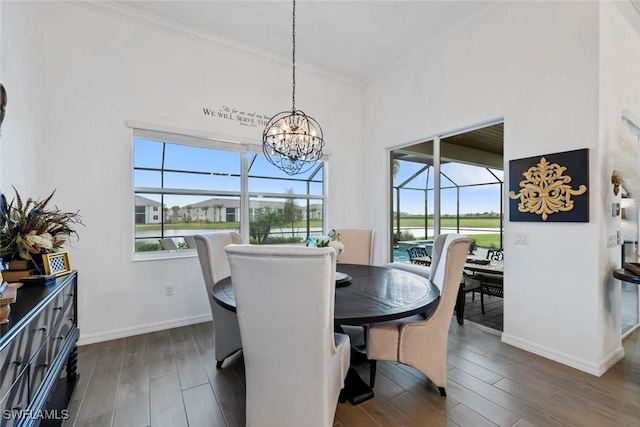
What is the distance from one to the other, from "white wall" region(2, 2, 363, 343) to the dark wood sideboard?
1015mm

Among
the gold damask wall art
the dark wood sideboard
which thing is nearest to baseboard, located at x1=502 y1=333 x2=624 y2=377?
the gold damask wall art

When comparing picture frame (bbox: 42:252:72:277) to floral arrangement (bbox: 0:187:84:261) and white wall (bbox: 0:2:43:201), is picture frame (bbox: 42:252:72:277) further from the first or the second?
white wall (bbox: 0:2:43:201)

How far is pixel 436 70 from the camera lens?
363 cm

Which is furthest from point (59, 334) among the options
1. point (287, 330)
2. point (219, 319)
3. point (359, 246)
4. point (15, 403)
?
point (359, 246)

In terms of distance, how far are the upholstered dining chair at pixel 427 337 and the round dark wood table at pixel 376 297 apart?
0.44ft

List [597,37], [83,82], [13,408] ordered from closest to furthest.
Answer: [13,408], [597,37], [83,82]

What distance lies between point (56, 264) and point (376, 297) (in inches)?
84.2

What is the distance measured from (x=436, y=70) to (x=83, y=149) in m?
4.05

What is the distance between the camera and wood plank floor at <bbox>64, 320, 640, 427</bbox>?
1811 mm

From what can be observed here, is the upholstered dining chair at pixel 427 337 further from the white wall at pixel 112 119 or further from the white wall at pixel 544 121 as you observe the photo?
the white wall at pixel 112 119

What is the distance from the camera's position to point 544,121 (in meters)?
2.64

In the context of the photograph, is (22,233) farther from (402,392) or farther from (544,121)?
(544,121)

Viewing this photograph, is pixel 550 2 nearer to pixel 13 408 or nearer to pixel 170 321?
pixel 13 408

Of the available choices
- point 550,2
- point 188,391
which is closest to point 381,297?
point 188,391
